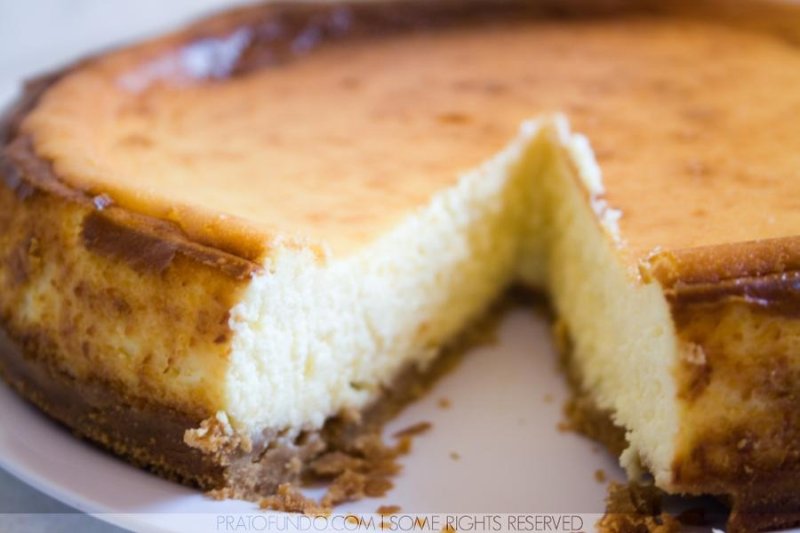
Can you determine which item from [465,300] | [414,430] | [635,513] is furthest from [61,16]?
[635,513]

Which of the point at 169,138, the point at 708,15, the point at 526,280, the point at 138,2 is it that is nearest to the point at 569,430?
the point at 526,280

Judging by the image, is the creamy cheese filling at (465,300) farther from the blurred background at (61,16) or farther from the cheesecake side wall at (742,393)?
the blurred background at (61,16)

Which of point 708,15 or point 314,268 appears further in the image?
point 708,15

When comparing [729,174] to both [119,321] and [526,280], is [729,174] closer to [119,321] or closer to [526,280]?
[526,280]

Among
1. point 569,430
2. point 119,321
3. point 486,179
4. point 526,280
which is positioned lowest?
point 119,321

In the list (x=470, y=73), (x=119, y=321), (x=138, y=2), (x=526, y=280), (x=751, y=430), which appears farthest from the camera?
(x=138, y=2)

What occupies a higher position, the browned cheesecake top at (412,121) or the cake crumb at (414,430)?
the browned cheesecake top at (412,121)

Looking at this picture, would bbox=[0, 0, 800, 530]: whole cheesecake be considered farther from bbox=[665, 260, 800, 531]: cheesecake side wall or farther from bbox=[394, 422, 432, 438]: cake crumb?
bbox=[394, 422, 432, 438]: cake crumb

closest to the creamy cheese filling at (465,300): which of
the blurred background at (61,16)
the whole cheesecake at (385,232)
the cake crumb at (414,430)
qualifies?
the whole cheesecake at (385,232)
